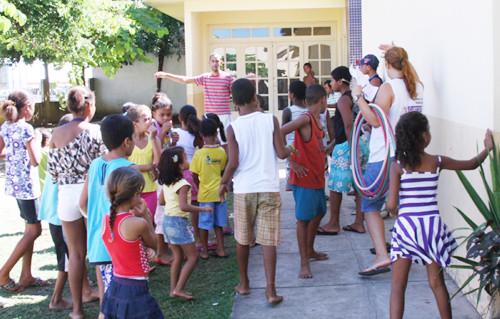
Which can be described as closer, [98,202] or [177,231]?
[98,202]

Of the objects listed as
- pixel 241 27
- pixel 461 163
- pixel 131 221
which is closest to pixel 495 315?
pixel 461 163

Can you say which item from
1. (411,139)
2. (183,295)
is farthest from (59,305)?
(411,139)

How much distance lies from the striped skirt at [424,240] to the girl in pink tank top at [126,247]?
62.8 inches

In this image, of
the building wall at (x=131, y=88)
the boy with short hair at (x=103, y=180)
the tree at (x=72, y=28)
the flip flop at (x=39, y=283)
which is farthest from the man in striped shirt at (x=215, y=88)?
the building wall at (x=131, y=88)

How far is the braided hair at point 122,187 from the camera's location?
131 inches

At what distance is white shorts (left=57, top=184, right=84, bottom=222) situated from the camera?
14.1 feet

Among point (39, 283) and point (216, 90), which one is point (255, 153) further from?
point (216, 90)

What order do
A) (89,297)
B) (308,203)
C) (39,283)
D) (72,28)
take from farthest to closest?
(72,28) < (39,283) < (308,203) < (89,297)

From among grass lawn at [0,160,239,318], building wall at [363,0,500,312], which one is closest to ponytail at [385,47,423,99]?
building wall at [363,0,500,312]

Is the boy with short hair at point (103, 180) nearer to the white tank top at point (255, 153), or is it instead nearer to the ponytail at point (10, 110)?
the white tank top at point (255, 153)

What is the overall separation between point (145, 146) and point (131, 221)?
84.7 inches

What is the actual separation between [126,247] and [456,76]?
9.34ft

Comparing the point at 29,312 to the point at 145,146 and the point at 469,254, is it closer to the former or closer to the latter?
the point at 145,146

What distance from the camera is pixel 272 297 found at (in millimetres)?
4520
